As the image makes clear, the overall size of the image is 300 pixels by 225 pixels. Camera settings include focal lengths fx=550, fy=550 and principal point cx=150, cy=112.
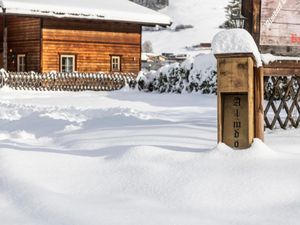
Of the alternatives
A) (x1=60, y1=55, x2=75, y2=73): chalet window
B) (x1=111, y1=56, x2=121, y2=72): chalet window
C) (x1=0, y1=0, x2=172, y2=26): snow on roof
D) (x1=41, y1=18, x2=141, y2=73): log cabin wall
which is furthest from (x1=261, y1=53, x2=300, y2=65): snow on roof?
(x1=111, y1=56, x2=121, y2=72): chalet window

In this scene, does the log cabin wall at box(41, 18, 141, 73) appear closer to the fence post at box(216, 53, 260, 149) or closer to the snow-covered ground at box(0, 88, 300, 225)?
the snow-covered ground at box(0, 88, 300, 225)

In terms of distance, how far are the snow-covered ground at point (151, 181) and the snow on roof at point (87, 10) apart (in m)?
20.5

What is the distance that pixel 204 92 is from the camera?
21.8 meters

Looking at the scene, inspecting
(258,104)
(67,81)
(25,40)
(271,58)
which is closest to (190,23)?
(25,40)

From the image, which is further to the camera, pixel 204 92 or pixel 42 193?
pixel 204 92

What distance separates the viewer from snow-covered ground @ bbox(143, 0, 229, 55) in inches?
3054

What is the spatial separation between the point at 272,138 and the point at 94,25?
24466 millimetres

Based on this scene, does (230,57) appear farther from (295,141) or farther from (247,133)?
(295,141)

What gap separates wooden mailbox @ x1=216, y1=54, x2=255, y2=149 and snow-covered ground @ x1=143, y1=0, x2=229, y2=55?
59.7 metres

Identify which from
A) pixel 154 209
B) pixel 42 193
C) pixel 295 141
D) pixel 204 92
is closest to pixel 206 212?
pixel 154 209

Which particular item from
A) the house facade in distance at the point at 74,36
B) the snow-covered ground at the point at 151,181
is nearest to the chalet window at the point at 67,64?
the house facade in distance at the point at 74,36

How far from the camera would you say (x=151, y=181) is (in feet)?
19.3

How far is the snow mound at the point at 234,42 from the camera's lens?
6453 mm

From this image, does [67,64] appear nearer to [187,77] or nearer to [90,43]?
[90,43]
